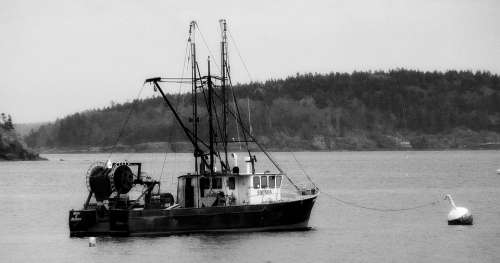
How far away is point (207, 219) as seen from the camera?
50438 millimetres

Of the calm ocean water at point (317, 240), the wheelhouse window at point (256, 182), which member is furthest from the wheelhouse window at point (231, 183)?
the calm ocean water at point (317, 240)

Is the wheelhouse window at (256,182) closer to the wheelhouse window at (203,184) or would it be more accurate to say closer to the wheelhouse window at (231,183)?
the wheelhouse window at (231,183)

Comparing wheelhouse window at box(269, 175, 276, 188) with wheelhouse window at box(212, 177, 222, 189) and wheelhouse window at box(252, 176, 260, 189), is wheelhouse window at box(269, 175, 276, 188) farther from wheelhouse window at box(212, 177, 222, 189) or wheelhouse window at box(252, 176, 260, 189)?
wheelhouse window at box(212, 177, 222, 189)

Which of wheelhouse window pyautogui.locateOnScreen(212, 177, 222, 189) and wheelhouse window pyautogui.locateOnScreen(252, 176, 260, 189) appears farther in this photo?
wheelhouse window pyautogui.locateOnScreen(212, 177, 222, 189)

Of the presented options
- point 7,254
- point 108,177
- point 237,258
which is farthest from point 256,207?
point 7,254

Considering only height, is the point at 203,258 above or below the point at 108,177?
below

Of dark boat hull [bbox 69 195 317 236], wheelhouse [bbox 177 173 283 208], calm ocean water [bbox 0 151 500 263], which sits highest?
wheelhouse [bbox 177 173 283 208]

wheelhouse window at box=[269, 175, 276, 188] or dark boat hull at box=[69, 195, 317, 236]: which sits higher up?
wheelhouse window at box=[269, 175, 276, 188]

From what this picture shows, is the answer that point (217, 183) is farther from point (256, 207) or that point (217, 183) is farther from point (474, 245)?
point (474, 245)

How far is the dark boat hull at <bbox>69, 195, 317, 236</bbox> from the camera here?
50.4m

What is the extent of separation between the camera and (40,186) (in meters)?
118

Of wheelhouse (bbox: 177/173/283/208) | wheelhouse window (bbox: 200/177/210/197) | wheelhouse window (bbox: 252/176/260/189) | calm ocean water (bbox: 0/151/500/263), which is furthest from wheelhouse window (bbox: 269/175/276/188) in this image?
wheelhouse window (bbox: 200/177/210/197)

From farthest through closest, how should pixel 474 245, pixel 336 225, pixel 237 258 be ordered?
pixel 336 225, pixel 474 245, pixel 237 258

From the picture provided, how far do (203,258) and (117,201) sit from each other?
8.61 m
